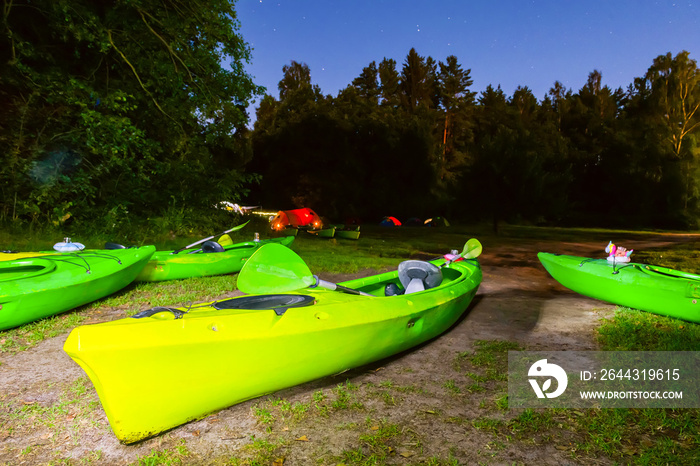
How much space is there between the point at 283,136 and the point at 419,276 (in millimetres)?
31245

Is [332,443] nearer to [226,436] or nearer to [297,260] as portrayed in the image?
[226,436]

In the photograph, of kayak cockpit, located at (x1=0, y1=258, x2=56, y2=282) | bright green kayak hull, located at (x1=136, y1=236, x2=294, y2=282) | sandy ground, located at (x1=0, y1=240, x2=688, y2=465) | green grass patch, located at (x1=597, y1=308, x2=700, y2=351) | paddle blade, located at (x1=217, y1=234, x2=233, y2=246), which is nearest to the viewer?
sandy ground, located at (x1=0, y1=240, x2=688, y2=465)

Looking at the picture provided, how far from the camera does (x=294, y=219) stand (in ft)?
69.9

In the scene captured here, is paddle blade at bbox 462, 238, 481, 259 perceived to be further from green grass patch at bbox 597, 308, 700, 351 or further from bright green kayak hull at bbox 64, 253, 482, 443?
bright green kayak hull at bbox 64, 253, 482, 443

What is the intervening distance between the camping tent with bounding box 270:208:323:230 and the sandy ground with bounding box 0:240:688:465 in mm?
15746

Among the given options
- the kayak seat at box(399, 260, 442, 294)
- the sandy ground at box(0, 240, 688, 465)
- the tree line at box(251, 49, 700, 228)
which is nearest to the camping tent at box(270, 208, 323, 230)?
the tree line at box(251, 49, 700, 228)

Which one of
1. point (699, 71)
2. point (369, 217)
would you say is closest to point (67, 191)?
point (369, 217)

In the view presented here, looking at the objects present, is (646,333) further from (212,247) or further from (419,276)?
(212,247)

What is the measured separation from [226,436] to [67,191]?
9977 millimetres

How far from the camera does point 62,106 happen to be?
973cm

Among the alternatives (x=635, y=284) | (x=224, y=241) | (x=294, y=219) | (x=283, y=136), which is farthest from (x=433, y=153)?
(x=635, y=284)

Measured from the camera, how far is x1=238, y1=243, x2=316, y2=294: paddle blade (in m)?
3.86

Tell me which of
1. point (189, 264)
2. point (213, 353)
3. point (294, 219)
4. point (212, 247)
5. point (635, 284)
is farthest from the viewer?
point (294, 219)

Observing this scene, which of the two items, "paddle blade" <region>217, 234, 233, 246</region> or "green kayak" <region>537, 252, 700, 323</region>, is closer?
"green kayak" <region>537, 252, 700, 323</region>
